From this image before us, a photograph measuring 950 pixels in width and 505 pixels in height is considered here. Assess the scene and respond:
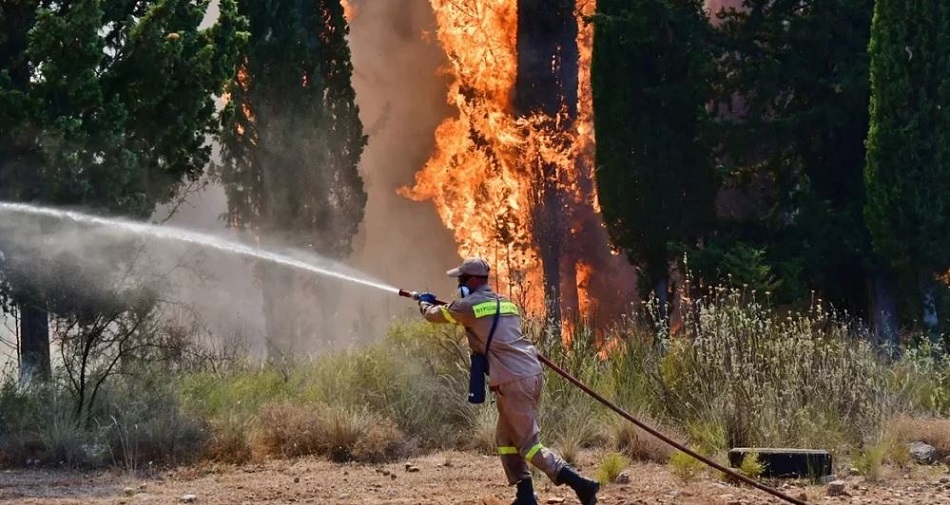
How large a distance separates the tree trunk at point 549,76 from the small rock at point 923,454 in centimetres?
1481

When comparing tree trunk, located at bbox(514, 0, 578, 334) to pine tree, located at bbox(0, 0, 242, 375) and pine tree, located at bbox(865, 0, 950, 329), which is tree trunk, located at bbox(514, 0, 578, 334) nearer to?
pine tree, located at bbox(865, 0, 950, 329)

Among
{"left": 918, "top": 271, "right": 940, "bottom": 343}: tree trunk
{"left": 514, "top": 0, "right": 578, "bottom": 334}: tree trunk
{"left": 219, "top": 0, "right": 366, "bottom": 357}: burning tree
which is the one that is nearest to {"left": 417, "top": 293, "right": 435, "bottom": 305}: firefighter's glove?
{"left": 918, "top": 271, "right": 940, "bottom": 343}: tree trunk

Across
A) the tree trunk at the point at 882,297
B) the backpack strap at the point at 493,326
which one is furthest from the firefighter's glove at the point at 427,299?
the tree trunk at the point at 882,297

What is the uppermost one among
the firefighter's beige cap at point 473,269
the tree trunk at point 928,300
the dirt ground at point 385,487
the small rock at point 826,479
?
the firefighter's beige cap at point 473,269

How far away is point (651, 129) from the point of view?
20016 millimetres

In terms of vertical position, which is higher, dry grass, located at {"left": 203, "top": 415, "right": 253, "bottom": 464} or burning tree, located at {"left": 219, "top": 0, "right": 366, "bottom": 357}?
burning tree, located at {"left": 219, "top": 0, "right": 366, "bottom": 357}

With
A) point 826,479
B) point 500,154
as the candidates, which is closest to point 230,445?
point 826,479

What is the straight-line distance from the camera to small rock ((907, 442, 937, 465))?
10969 millimetres

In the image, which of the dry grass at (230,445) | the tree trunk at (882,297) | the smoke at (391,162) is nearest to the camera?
the dry grass at (230,445)

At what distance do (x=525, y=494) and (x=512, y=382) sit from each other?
0.79 meters

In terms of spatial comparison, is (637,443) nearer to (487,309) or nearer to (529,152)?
(487,309)

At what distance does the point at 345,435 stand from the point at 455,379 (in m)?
1.73

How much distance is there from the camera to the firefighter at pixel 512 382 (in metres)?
8.55

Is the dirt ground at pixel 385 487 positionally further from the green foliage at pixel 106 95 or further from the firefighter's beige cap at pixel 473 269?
the green foliage at pixel 106 95
